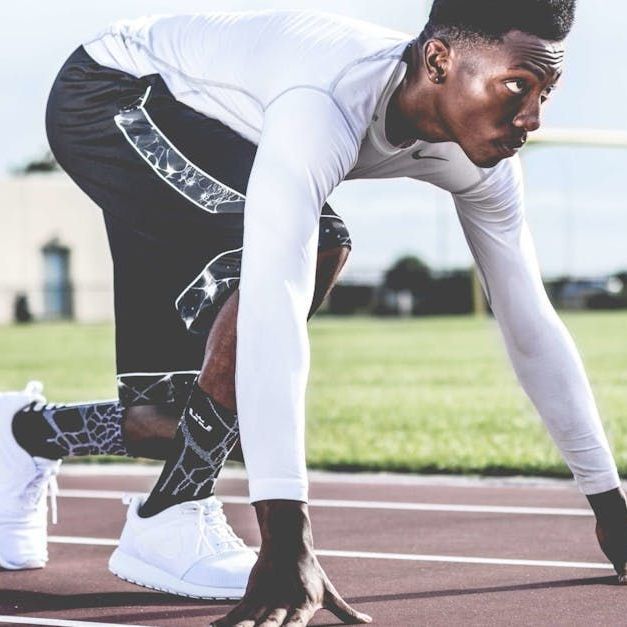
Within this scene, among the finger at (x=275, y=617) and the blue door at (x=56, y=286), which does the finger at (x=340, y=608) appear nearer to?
the finger at (x=275, y=617)

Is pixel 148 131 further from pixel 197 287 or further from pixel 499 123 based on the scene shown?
pixel 499 123

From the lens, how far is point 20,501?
442 cm

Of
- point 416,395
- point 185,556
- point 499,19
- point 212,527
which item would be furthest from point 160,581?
point 416,395

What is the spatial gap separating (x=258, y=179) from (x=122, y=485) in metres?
3.84

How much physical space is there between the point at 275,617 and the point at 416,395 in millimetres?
9532

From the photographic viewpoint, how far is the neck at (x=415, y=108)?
3309 mm

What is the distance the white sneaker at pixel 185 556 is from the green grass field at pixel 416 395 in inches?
129

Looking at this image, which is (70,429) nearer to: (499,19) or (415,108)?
(415,108)

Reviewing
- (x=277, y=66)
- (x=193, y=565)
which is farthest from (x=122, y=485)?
(x=277, y=66)

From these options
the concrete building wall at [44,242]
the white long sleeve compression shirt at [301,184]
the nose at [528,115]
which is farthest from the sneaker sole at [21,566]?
the concrete building wall at [44,242]

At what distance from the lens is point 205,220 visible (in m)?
3.66

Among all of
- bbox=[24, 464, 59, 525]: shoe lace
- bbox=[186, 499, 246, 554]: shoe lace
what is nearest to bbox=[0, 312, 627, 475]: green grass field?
bbox=[24, 464, 59, 525]: shoe lace

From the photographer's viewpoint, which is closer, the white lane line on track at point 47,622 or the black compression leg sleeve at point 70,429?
the white lane line on track at point 47,622

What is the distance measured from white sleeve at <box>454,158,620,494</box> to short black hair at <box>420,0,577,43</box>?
2.34 ft
